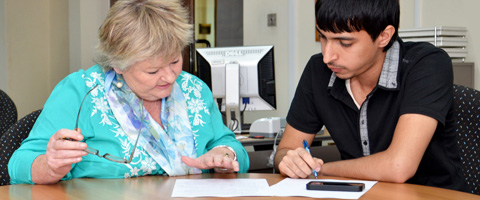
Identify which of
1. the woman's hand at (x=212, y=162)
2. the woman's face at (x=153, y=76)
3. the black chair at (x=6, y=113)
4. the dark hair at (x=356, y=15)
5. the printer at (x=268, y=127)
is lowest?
the printer at (x=268, y=127)

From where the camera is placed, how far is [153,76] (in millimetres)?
1620

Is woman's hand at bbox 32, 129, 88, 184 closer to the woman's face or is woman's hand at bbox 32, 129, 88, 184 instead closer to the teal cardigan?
the teal cardigan

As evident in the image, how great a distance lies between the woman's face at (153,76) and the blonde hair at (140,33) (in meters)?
0.02

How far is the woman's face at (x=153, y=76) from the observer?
5.25ft

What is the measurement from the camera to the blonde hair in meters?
1.56

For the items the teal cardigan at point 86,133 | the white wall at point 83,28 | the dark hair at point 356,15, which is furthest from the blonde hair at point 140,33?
the white wall at point 83,28

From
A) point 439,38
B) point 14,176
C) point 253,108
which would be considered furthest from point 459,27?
point 14,176

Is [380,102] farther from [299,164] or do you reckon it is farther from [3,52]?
[3,52]

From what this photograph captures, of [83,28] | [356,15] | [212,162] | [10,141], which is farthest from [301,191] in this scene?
[83,28]

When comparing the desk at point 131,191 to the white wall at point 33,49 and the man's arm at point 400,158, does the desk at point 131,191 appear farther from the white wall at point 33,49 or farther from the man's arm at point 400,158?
the white wall at point 33,49

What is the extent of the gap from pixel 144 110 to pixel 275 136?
125 centimetres

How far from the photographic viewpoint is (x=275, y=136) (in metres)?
2.84

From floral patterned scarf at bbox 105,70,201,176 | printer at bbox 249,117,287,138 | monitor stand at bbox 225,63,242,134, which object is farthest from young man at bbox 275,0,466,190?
monitor stand at bbox 225,63,242,134

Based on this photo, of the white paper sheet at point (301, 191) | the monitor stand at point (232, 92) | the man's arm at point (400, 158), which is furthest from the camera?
the monitor stand at point (232, 92)
